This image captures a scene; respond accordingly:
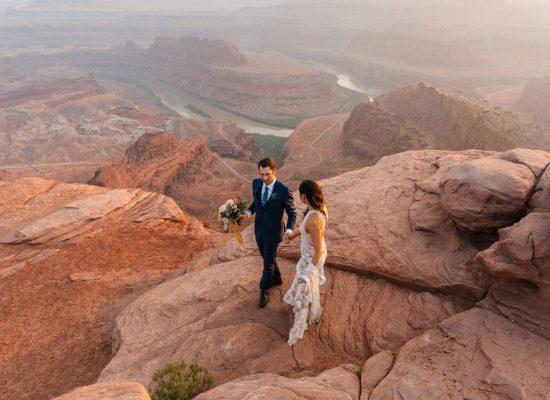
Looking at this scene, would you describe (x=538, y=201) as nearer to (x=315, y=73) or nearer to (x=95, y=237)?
(x=95, y=237)

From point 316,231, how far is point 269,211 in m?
1.10

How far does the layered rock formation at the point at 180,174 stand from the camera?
96.8 ft

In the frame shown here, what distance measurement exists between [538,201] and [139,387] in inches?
210

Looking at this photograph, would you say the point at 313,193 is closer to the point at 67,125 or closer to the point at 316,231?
the point at 316,231

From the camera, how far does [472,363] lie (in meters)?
3.85

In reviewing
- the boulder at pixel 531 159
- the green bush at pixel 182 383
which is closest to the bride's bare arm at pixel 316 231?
the green bush at pixel 182 383

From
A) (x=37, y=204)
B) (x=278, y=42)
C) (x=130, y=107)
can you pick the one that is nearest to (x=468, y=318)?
(x=37, y=204)

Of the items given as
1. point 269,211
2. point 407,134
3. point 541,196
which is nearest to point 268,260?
point 269,211

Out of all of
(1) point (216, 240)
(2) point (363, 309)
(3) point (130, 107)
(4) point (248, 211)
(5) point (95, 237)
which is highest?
(4) point (248, 211)

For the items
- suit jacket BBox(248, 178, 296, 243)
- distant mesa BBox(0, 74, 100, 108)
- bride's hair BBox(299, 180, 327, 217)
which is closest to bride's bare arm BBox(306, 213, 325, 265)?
bride's hair BBox(299, 180, 327, 217)

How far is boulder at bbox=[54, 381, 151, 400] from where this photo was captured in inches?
138

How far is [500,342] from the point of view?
4.00 m

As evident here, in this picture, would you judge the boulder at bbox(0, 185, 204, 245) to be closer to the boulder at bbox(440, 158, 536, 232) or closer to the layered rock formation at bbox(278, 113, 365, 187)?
the boulder at bbox(440, 158, 536, 232)

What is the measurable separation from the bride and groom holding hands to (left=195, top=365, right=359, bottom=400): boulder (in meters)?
0.87
